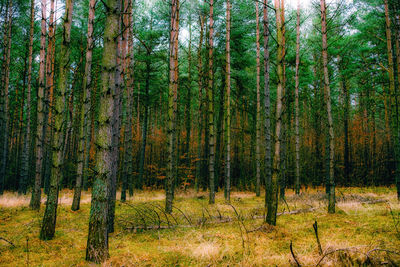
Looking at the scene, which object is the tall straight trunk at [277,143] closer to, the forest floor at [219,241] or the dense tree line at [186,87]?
the dense tree line at [186,87]

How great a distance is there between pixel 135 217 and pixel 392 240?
5.53 metres

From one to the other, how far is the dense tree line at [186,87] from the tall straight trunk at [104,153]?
0.05 ft

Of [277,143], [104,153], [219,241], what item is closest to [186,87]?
[277,143]

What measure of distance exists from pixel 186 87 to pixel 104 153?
13.7 metres

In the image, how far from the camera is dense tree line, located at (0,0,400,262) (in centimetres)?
482

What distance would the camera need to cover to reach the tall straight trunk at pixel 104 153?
337 cm

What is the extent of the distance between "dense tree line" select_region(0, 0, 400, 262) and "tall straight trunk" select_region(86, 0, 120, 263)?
2 cm

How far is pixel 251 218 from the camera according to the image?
239 inches

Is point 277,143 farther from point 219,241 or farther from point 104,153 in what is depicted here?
point 104,153

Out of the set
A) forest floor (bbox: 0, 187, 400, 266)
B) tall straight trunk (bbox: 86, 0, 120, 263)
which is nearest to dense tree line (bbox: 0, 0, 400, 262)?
tall straight trunk (bbox: 86, 0, 120, 263)

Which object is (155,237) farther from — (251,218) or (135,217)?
(251,218)

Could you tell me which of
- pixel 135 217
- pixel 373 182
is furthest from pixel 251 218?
pixel 373 182

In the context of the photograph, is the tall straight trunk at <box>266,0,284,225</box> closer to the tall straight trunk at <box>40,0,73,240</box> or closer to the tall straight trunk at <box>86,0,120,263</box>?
the tall straight trunk at <box>86,0,120,263</box>

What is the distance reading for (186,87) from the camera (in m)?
16.6
